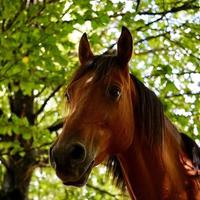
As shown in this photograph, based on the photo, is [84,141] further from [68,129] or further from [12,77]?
[12,77]

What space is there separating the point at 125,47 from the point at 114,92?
44cm

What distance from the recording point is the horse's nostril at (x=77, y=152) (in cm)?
294

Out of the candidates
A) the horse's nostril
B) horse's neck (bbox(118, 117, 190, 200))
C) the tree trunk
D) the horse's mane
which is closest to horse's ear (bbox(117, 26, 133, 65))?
the horse's mane

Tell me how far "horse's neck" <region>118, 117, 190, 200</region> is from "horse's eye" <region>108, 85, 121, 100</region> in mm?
362

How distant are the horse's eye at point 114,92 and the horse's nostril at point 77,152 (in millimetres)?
513

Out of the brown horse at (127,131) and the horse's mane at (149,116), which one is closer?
the brown horse at (127,131)

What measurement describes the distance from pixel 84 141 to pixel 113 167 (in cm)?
76

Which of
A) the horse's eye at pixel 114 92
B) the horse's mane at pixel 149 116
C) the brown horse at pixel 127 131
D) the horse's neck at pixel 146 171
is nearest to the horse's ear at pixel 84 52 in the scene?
the brown horse at pixel 127 131

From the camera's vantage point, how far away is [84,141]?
3.05 meters

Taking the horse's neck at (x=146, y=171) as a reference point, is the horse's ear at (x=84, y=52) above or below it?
above

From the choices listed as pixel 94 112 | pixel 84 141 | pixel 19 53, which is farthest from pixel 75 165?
pixel 19 53

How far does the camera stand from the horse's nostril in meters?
2.94

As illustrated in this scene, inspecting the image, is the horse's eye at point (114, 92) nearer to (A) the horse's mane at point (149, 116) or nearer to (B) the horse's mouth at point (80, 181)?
(A) the horse's mane at point (149, 116)

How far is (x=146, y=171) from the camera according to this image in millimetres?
3492
